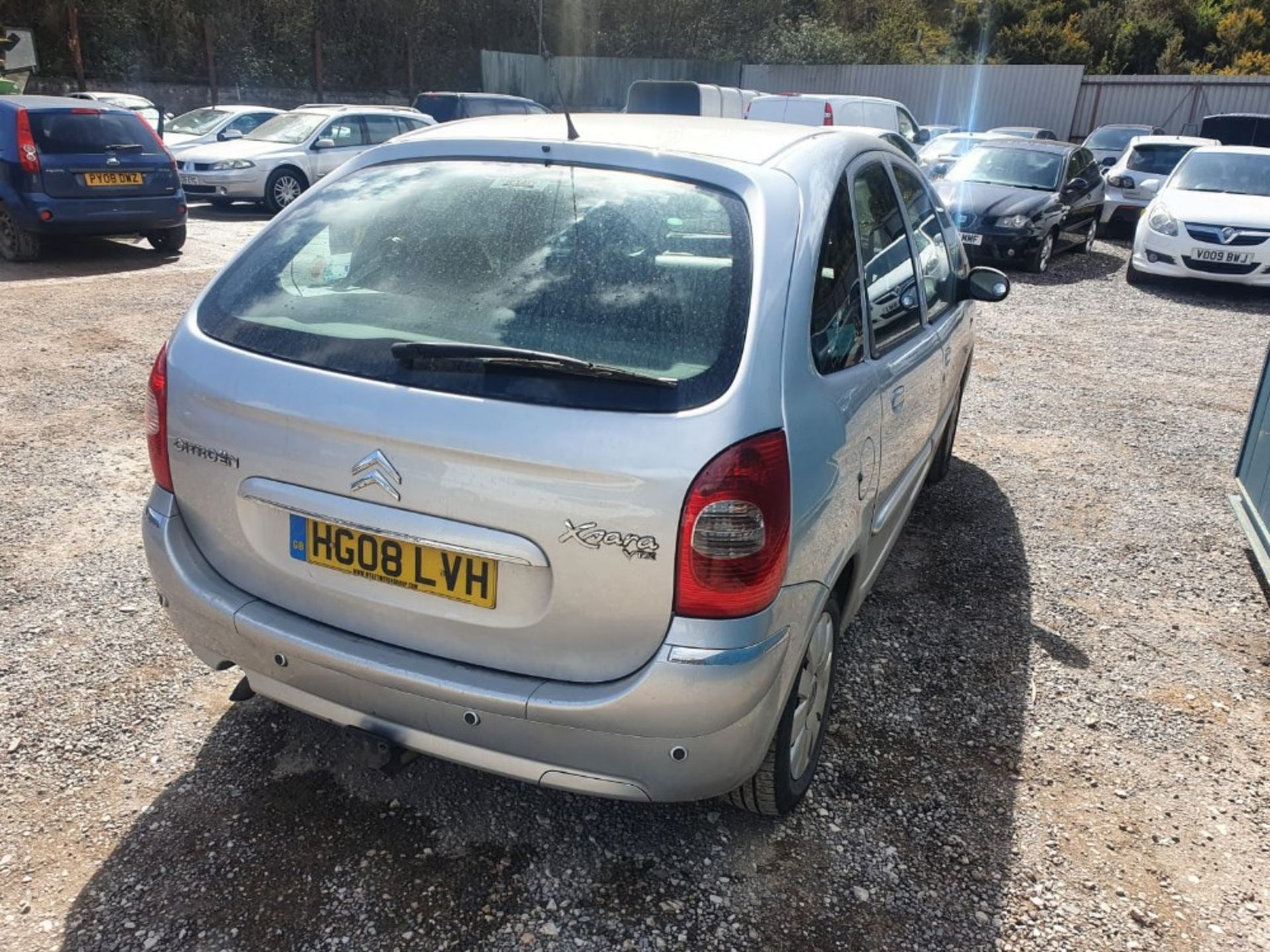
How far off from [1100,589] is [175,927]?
3624 mm

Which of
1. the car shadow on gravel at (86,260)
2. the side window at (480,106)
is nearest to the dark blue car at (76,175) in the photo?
the car shadow on gravel at (86,260)

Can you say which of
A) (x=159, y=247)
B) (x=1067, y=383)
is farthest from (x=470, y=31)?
(x=1067, y=383)

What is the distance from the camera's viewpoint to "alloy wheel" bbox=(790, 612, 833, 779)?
2.48m

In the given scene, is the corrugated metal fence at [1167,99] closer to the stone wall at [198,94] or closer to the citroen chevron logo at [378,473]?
the stone wall at [198,94]

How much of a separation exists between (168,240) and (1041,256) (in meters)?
10.00

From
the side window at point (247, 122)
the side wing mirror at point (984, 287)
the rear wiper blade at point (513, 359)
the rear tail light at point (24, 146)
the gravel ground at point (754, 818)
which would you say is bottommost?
the gravel ground at point (754, 818)

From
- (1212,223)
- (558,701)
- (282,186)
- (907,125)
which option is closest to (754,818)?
(558,701)

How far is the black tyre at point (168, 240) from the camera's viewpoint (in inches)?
398

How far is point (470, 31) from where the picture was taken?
31.1 metres

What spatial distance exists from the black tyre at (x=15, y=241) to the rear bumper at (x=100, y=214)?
0.51 feet

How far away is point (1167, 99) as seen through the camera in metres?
25.0

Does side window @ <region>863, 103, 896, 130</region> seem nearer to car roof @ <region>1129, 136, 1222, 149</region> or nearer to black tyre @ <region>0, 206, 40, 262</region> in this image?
car roof @ <region>1129, 136, 1222, 149</region>

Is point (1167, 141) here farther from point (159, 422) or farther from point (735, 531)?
point (159, 422)

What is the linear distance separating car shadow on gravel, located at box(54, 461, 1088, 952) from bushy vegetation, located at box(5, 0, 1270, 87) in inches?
978
